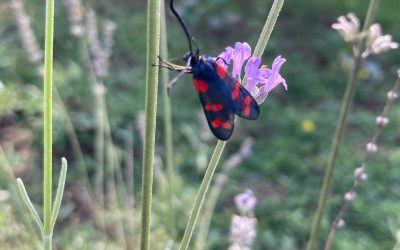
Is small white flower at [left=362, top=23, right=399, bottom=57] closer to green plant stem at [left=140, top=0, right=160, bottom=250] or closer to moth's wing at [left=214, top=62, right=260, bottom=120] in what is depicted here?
moth's wing at [left=214, top=62, right=260, bottom=120]

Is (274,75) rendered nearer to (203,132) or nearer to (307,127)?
(203,132)

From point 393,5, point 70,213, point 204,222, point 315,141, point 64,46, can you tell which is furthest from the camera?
point 393,5

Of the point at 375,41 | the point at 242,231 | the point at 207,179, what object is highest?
the point at 375,41

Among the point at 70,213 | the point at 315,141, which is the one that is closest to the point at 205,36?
the point at 315,141

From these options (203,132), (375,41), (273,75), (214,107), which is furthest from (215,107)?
(203,132)

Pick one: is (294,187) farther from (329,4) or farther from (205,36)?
(329,4)

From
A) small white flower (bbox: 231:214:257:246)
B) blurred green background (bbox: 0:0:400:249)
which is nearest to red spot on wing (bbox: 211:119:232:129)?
small white flower (bbox: 231:214:257:246)

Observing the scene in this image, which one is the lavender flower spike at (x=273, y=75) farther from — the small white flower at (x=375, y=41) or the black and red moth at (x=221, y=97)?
the small white flower at (x=375, y=41)

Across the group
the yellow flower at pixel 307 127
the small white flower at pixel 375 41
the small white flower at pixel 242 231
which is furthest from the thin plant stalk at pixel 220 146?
the yellow flower at pixel 307 127
